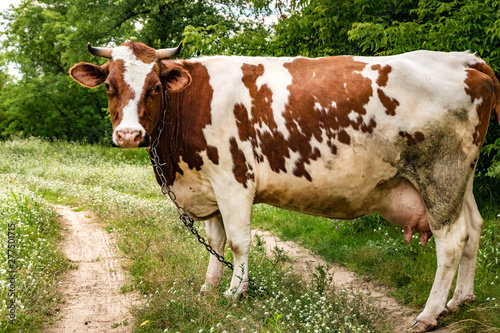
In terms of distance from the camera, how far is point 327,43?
885 cm

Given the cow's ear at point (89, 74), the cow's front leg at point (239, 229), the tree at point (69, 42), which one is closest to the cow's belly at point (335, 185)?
the cow's front leg at point (239, 229)

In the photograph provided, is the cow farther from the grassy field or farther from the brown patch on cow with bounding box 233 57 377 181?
the grassy field

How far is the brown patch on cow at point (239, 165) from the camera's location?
4785 millimetres

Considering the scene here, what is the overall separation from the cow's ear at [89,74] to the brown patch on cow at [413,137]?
2937mm

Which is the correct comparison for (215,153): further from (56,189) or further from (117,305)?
(56,189)

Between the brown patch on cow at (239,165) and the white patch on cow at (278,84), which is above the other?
the white patch on cow at (278,84)

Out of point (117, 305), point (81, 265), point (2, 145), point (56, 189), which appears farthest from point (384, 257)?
point (2, 145)

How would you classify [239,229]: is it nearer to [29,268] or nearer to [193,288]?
[193,288]

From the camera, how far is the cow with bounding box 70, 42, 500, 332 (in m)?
4.40

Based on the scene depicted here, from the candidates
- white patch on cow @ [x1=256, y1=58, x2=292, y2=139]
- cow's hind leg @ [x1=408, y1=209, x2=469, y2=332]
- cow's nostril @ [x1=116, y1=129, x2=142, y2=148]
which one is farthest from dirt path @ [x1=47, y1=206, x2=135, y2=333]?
cow's hind leg @ [x1=408, y1=209, x2=469, y2=332]

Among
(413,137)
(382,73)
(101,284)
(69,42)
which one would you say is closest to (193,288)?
(101,284)

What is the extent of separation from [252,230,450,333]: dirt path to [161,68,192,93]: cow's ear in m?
2.37

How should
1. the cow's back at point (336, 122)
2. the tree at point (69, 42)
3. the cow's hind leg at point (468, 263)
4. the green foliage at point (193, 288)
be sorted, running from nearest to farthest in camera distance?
1. the green foliage at point (193, 288)
2. the cow's back at point (336, 122)
3. the cow's hind leg at point (468, 263)
4. the tree at point (69, 42)

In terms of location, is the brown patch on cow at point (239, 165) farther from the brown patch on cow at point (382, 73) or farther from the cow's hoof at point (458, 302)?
the cow's hoof at point (458, 302)
